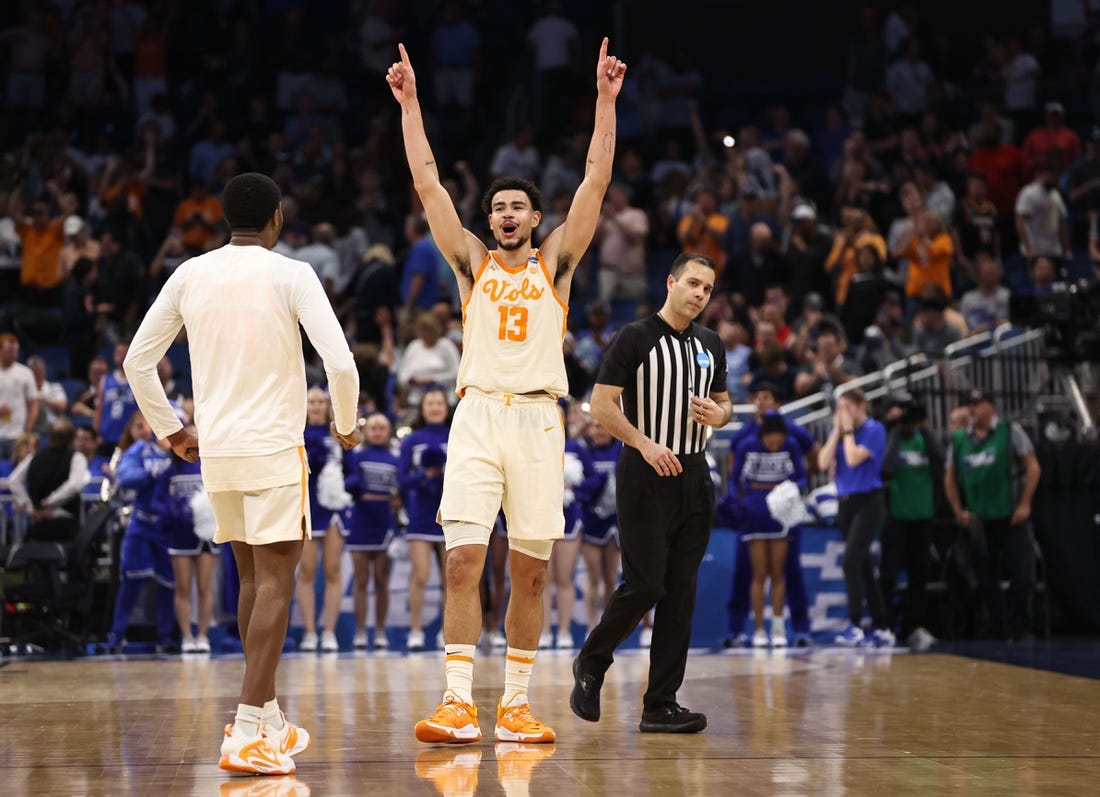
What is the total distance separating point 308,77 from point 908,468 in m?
11.2

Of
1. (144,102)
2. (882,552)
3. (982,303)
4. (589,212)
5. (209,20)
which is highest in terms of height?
(209,20)

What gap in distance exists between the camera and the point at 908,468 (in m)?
13.5

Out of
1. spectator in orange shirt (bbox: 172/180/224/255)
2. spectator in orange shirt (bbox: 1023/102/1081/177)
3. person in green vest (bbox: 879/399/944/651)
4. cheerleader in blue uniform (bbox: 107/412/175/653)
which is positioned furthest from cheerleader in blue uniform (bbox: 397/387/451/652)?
spectator in orange shirt (bbox: 1023/102/1081/177)

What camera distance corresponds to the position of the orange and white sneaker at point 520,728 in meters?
6.79

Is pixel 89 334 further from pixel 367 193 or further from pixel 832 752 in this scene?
pixel 832 752

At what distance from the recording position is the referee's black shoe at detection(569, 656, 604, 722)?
23.7 ft

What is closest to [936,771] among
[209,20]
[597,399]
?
[597,399]

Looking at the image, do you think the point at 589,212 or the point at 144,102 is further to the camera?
the point at 144,102

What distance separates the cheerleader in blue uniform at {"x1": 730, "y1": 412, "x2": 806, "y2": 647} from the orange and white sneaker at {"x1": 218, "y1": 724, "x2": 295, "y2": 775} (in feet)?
25.2

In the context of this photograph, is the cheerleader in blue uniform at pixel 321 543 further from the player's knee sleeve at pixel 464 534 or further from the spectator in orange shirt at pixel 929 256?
the spectator in orange shirt at pixel 929 256

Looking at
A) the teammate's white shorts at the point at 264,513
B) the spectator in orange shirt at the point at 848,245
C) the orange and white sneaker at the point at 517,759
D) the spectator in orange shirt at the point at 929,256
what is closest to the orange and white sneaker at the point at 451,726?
the orange and white sneaker at the point at 517,759

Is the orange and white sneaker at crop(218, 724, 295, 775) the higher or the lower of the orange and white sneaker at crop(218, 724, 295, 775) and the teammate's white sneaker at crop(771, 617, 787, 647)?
the lower

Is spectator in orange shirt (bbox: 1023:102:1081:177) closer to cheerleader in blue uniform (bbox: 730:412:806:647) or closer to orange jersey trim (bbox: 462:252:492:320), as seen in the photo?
cheerleader in blue uniform (bbox: 730:412:806:647)

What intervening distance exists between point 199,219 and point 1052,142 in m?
10.2
